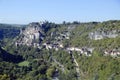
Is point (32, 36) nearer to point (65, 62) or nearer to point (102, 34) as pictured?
point (102, 34)

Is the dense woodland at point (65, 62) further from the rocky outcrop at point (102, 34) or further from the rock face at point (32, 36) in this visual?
the rock face at point (32, 36)

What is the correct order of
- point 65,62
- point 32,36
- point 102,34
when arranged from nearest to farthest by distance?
point 65,62 → point 102,34 → point 32,36

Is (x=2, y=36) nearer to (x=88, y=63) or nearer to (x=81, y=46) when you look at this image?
(x=81, y=46)

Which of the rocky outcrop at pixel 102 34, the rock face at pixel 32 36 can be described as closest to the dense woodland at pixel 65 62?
the rocky outcrop at pixel 102 34

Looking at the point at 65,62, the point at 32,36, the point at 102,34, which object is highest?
the point at 102,34

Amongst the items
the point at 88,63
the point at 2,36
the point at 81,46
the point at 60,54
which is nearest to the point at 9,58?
the point at 60,54

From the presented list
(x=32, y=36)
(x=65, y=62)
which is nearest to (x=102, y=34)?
(x=65, y=62)
